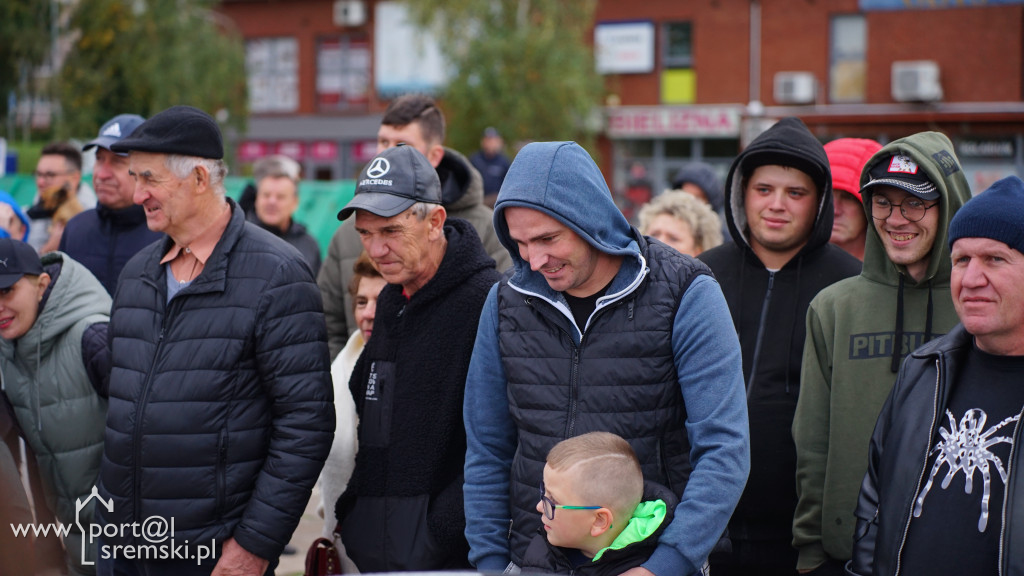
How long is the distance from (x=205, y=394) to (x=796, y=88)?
71.8ft

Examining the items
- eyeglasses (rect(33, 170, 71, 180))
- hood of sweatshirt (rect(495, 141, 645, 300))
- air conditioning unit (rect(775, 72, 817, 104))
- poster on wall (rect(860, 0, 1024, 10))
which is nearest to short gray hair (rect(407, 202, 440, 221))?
hood of sweatshirt (rect(495, 141, 645, 300))

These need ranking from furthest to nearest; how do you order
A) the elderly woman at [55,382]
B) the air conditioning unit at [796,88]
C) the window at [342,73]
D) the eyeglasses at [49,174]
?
1. the window at [342,73]
2. the air conditioning unit at [796,88]
3. the eyeglasses at [49,174]
4. the elderly woman at [55,382]

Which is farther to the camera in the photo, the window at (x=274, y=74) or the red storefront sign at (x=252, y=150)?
the red storefront sign at (x=252, y=150)

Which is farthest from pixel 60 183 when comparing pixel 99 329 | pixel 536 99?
pixel 536 99

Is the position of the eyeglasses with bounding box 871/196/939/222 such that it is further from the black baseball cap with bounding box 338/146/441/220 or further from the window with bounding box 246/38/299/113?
the window with bounding box 246/38/299/113

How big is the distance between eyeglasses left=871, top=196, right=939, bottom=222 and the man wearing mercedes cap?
134cm

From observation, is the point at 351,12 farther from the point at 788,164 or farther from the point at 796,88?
the point at 788,164

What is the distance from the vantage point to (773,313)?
3.76m

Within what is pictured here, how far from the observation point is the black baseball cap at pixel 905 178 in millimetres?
3309

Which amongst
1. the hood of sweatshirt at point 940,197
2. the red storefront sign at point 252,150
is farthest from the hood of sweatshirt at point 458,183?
the red storefront sign at point 252,150

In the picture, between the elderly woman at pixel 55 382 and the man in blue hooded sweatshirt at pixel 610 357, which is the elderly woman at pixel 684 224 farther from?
the elderly woman at pixel 55 382

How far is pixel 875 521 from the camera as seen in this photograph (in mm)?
2945

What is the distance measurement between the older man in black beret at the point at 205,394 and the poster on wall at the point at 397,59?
80.1 feet

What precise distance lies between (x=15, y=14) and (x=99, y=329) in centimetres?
1335
